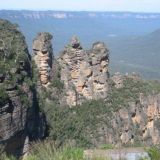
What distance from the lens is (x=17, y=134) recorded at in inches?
1457

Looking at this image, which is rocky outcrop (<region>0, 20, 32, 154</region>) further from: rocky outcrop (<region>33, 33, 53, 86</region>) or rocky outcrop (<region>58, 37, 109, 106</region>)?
rocky outcrop (<region>58, 37, 109, 106</region>)

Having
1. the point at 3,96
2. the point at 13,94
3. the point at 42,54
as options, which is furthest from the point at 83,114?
the point at 3,96

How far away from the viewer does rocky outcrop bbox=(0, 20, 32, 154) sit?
1361 inches

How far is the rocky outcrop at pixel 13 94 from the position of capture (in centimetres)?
3456

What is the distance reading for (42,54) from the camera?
4931 centimetres

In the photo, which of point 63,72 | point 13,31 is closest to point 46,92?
point 63,72

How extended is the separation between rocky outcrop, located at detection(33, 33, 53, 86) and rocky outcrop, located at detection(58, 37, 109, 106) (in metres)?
2.10

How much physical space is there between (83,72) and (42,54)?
169 inches

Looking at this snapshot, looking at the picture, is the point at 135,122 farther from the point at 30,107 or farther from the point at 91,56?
the point at 30,107

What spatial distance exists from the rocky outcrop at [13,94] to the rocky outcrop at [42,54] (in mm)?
7206

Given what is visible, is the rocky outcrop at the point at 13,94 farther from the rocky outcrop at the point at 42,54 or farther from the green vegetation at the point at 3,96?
the rocky outcrop at the point at 42,54

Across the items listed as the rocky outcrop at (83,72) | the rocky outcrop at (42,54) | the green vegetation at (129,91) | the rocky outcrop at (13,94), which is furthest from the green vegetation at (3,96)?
the green vegetation at (129,91)

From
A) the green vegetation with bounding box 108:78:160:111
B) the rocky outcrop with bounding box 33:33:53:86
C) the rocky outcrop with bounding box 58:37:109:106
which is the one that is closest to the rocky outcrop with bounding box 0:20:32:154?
the rocky outcrop with bounding box 33:33:53:86

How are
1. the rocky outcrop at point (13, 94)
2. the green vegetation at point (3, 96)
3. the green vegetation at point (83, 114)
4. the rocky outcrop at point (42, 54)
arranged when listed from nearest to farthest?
the green vegetation at point (3, 96) → the rocky outcrop at point (13, 94) → the green vegetation at point (83, 114) → the rocky outcrop at point (42, 54)
